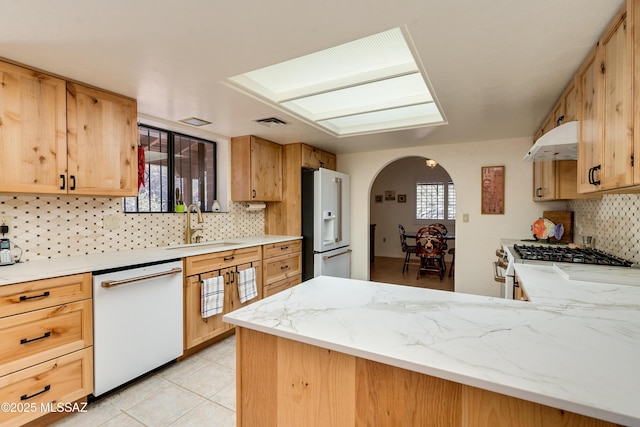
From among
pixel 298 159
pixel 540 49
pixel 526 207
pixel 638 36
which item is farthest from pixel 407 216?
→ pixel 638 36

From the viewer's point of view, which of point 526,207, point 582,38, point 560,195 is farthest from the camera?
point 526,207

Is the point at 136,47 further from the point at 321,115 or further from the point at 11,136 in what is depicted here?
the point at 321,115

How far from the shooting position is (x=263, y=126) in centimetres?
315

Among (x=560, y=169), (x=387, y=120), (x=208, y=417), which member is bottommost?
(x=208, y=417)

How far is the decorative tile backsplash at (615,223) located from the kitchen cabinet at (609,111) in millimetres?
575

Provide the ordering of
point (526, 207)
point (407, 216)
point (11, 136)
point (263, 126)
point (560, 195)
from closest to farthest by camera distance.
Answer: point (11, 136), point (560, 195), point (263, 126), point (526, 207), point (407, 216)

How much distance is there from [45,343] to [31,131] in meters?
1.26

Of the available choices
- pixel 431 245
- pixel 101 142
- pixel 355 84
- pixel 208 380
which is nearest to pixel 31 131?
pixel 101 142

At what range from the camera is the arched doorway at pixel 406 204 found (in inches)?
278

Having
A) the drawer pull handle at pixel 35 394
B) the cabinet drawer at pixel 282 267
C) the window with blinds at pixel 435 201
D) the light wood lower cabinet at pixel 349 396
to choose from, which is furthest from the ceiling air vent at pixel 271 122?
the window with blinds at pixel 435 201

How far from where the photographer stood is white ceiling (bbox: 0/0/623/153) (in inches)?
51.2

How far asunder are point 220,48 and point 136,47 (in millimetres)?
446

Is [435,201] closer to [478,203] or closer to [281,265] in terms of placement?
[478,203]

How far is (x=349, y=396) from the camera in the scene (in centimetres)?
91
